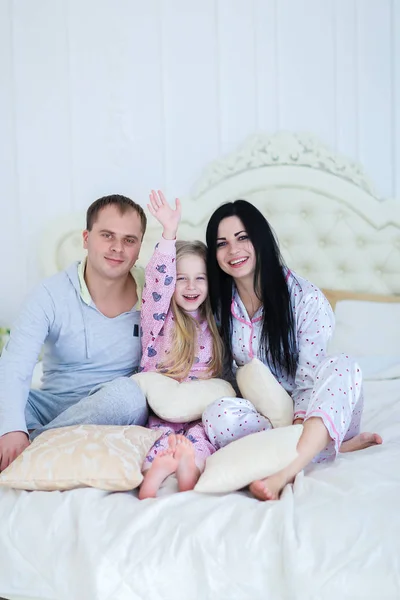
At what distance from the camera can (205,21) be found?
308 centimetres

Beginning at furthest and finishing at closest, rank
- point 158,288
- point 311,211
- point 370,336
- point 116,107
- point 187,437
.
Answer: point 116,107
point 311,211
point 370,336
point 158,288
point 187,437

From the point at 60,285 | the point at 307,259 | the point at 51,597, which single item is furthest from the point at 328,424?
the point at 307,259

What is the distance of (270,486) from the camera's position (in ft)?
4.22

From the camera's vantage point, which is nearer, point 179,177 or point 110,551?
point 110,551

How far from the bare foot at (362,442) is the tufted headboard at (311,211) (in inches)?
53.8

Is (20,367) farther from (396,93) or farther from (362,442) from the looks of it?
(396,93)

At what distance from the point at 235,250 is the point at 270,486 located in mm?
824

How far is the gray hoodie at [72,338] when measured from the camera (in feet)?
5.98

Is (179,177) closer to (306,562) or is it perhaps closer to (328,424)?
(328,424)

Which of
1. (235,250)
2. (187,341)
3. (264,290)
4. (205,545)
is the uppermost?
(235,250)

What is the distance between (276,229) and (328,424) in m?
1.63

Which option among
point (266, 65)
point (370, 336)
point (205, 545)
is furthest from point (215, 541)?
point (266, 65)

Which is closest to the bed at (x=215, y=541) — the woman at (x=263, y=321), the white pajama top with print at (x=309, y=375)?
the white pajama top with print at (x=309, y=375)

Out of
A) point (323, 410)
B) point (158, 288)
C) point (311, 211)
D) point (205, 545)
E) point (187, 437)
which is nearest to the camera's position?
point (205, 545)
